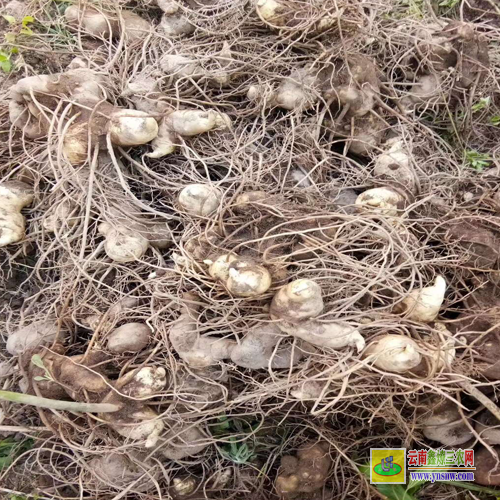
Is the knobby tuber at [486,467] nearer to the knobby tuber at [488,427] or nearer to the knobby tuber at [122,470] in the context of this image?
the knobby tuber at [488,427]

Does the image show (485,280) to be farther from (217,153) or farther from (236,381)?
(217,153)

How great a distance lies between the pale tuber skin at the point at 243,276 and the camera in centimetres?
137

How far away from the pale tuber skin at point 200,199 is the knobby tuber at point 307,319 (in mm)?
393

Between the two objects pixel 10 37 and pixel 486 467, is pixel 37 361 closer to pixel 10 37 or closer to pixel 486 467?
pixel 10 37

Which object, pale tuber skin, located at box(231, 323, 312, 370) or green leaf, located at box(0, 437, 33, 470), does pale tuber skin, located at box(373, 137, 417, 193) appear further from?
green leaf, located at box(0, 437, 33, 470)

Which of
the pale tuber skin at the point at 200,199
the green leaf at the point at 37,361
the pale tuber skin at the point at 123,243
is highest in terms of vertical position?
the pale tuber skin at the point at 200,199

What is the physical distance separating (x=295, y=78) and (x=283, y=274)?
0.77m

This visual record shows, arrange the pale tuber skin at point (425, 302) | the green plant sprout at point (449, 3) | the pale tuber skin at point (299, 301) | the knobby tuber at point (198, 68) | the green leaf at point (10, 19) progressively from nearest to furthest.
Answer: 1. the pale tuber skin at point (299, 301)
2. the pale tuber skin at point (425, 302)
3. the knobby tuber at point (198, 68)
4. the green leaf at point (10, 19)
5. the green plant sprout at point (449, 3)

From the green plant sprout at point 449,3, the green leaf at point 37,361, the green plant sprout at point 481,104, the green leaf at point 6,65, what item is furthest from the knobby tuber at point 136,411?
the green plant sprout at point 449,3

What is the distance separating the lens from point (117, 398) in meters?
1.46

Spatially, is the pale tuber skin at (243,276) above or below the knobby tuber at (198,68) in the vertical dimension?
below

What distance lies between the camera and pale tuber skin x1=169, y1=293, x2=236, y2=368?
1.47 meters

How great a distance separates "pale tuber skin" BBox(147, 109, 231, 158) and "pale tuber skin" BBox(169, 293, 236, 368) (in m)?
0.61

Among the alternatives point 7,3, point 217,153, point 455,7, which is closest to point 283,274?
point 217,153
